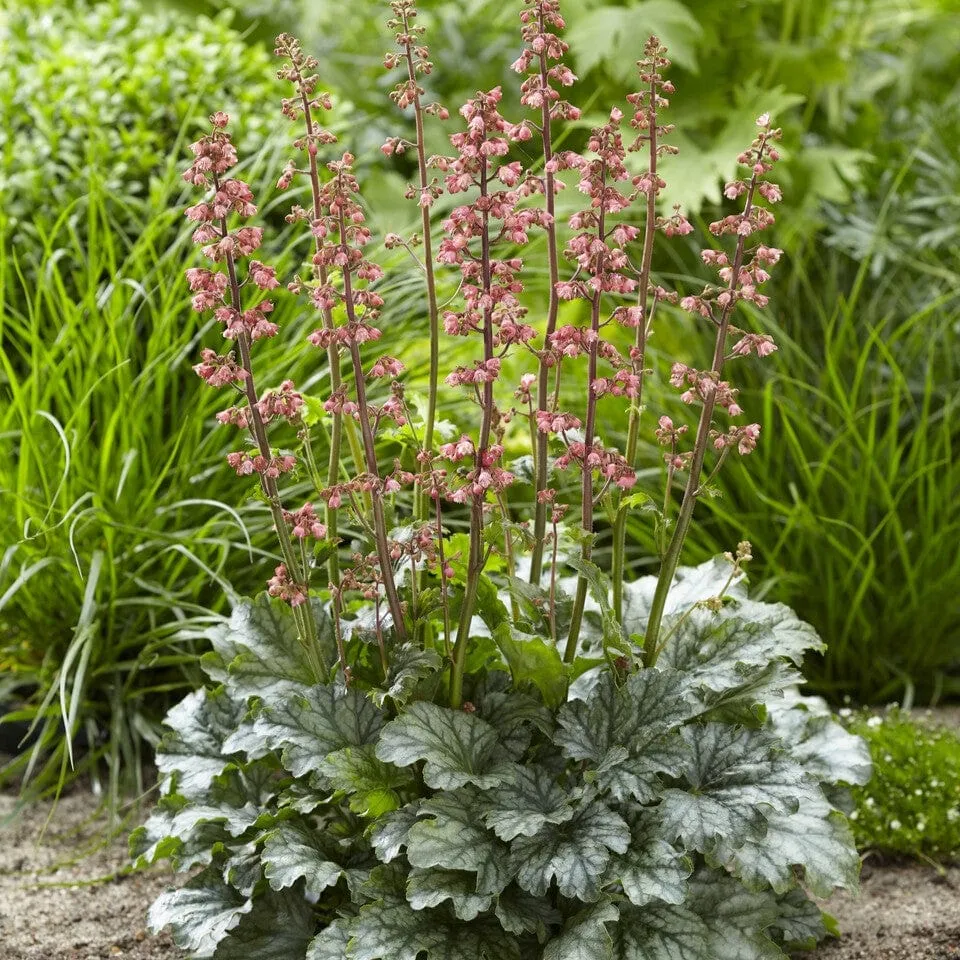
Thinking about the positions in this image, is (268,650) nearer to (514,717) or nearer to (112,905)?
(514,717)

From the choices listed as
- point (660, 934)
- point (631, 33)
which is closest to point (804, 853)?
point (660, 934)

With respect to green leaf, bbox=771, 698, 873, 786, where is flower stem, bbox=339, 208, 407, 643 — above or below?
above

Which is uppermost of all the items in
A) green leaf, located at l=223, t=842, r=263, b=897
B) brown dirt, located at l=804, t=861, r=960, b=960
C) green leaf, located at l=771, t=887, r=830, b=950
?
green leaf, located at l=223, t=842, r=263, b=897

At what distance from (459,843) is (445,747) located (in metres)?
0.14

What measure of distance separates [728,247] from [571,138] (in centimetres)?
77

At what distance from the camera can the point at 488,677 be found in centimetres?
202

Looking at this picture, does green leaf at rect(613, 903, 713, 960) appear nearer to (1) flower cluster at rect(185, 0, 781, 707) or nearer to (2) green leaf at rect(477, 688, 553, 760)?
(2) green leaf at rect(477, 688, 553, 760)

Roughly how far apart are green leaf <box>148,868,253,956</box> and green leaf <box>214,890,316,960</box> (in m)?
0.02

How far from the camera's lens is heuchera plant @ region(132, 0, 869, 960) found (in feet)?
5.69

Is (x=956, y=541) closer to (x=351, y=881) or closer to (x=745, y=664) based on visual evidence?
(x=745, y=664)

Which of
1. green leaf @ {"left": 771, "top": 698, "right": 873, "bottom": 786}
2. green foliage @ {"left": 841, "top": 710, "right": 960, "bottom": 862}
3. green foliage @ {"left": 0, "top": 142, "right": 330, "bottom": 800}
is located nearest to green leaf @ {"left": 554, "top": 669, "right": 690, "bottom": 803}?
green leaf @ {"left": 771, "top": 698, "right": 873, "bottom": 786}

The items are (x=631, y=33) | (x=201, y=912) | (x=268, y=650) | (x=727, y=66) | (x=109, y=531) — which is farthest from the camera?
(x=727, y=66)

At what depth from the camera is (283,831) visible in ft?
6.19

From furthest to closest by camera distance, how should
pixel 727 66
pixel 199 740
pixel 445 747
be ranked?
1. pixel 727 66
2. pixel 199 740
3. pixel 445 747
